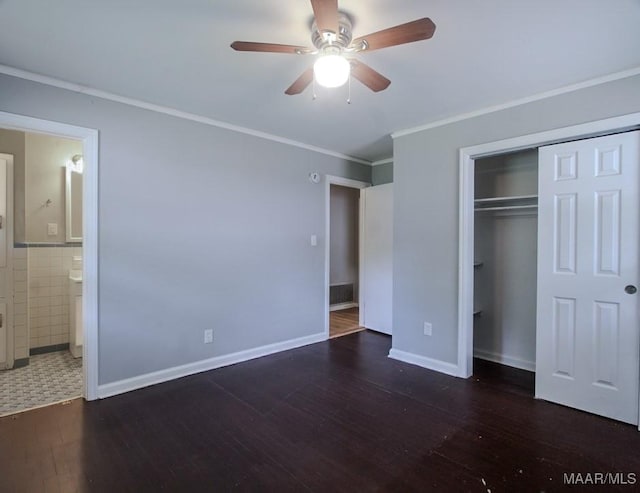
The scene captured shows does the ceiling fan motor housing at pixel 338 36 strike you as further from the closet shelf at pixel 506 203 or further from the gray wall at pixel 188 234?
the closet shelf at pixel 506 203

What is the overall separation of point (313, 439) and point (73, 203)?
145 inches

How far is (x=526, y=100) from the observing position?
2730 millimetres

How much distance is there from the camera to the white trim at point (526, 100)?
2.34m

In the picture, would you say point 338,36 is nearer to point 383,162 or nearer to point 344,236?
point 383,162

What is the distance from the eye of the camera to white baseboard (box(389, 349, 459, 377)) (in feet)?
10.6

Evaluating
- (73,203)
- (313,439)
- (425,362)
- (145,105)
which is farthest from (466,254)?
(73,203)

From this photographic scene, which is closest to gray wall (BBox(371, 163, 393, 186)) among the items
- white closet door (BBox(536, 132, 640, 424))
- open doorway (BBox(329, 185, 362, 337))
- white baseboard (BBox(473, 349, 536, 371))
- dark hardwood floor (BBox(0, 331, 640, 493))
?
open doorway (BBox(329, 185, 362, 337))

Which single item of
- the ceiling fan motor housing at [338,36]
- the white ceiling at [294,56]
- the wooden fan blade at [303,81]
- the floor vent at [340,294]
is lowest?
the floor vent at [340,294]

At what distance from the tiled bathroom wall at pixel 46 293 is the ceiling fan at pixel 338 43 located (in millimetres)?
3399

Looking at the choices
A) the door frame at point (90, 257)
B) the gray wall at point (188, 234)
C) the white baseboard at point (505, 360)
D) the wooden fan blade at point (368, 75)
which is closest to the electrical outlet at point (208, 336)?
the gray wall at point (188, 234)

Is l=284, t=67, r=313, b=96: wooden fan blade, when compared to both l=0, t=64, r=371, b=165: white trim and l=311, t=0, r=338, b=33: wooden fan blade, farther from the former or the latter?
l=0, t=64, r=371, b=165: white trim

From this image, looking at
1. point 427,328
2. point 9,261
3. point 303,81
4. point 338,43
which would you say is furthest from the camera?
point 427,328

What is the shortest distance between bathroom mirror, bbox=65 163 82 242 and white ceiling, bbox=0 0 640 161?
1812 millimetres

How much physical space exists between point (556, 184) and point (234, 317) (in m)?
3.04
